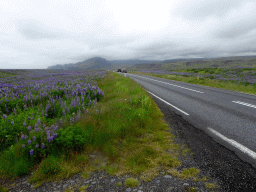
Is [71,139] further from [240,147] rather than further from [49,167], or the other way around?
[240,147]

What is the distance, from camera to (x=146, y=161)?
3.04 m

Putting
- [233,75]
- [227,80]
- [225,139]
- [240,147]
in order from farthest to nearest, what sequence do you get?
[233,75] < [227,80] < [225,139] < [240,147]

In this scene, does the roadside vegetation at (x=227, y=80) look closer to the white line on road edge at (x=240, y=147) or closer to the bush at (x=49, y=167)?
the white line on road edge at (x=240, y=147)

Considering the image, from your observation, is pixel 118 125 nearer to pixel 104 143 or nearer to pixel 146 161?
pixel 104 143

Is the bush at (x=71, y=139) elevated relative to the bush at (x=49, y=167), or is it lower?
elevated

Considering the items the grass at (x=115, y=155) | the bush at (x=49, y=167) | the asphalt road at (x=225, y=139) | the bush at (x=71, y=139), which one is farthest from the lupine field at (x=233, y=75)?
the bush at (x=49, y=167)

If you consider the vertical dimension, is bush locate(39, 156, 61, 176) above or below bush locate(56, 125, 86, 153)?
below

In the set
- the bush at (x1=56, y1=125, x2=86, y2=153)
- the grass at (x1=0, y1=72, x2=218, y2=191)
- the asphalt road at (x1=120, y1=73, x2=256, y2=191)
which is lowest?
the asphalt road at (x1=120, y1=73, x2=256, y2=191)

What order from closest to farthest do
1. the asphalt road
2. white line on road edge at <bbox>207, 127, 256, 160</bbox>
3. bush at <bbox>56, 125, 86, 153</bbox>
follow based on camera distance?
the asphalt road → bush at <bbox>56, 125, 86, 153</bbox> → white line on road edge at <bbox>207, 127, 256, 160</bbox>

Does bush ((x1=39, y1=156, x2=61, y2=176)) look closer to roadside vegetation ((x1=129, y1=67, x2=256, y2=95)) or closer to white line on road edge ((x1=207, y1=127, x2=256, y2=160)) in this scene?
white line on road edge ((x1=207, y1=127, x2=256, y2=160))

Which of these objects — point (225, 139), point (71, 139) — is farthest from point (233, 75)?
point (71, 139)

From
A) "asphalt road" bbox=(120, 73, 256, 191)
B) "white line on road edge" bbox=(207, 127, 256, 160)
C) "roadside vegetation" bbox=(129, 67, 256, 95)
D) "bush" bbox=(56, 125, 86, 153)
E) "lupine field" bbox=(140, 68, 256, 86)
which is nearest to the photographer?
"asphalt road" bbox=(120, 73, 256, 191)

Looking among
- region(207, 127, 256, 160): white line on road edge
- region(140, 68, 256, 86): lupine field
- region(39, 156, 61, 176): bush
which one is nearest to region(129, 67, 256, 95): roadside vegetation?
region(140, 68, 256, 86): lupine field

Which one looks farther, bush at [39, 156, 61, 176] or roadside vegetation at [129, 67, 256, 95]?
roadside vegetation at [129, 67, 256, 95]
